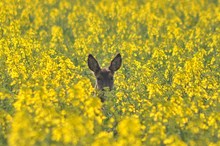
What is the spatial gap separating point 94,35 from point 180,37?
2.35m

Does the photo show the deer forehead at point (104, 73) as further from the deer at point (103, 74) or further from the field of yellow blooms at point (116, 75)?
the field of yellow blooms at point (116, 75)

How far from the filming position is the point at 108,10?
69.7 feet

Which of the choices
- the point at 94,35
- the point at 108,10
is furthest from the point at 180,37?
the point at 108,10

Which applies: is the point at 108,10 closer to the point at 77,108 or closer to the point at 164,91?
the point at 164,91

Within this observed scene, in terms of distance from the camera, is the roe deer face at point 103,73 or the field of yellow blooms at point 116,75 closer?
the field of yellow blooms at point 116,75

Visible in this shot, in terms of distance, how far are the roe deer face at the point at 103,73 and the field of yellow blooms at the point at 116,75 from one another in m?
0.24

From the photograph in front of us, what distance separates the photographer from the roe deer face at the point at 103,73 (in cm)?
1200

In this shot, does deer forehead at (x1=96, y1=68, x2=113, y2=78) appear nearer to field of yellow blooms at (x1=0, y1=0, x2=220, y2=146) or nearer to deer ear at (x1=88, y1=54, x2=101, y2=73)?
deer ear at (x1=88, y1=54, x2=101, y2=73)

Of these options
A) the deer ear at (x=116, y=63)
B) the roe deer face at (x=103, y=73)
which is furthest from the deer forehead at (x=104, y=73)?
the deer ear at (x=116, y=63)

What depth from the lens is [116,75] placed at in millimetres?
13266

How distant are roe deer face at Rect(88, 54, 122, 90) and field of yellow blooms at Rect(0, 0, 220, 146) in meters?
0.24

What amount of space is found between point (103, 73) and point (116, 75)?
1.10 meters

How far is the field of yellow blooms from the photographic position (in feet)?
26.6

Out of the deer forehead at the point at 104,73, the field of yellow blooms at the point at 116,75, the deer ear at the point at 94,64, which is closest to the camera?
the field of yellow blooms at the point at 116,75
